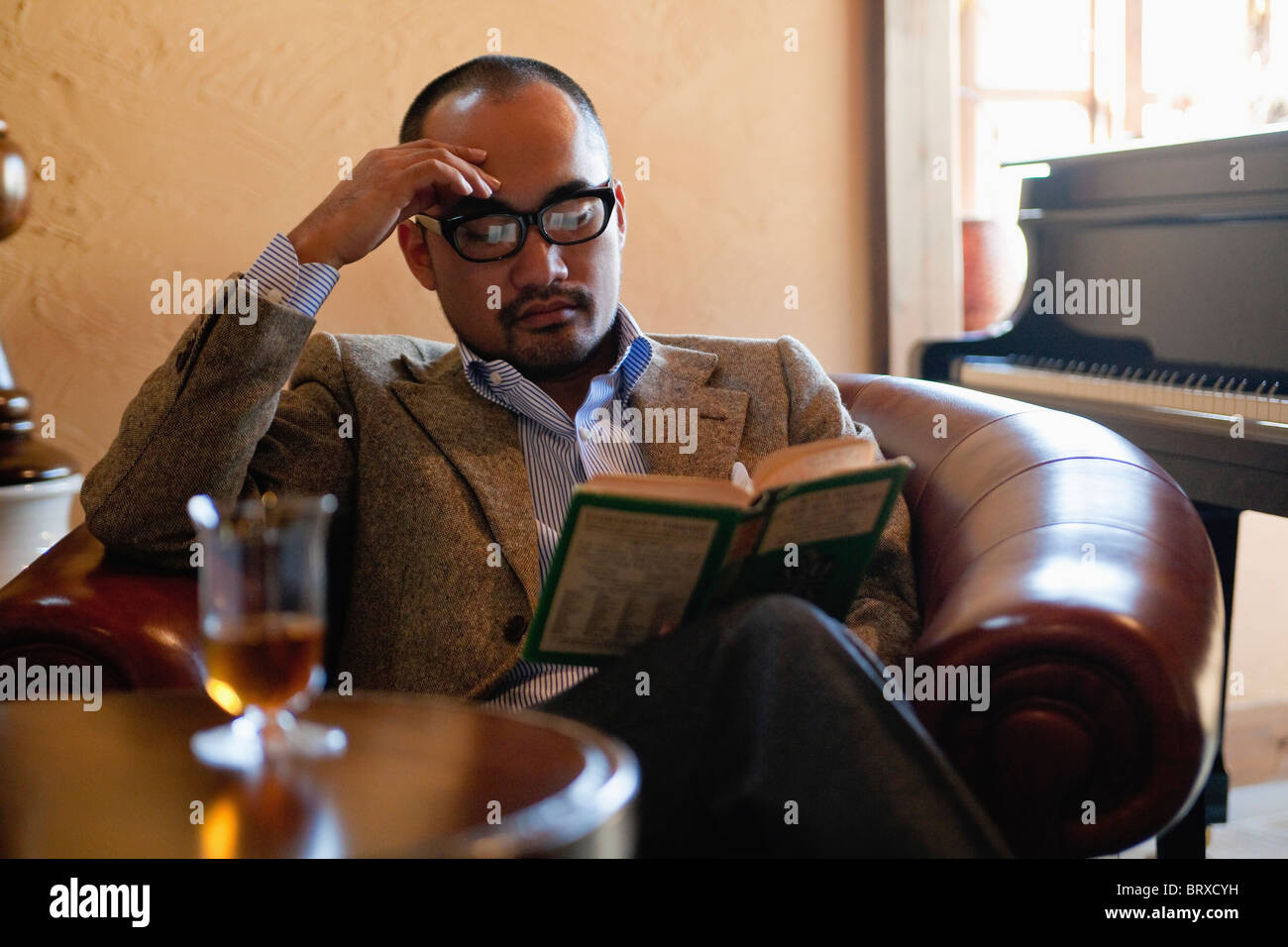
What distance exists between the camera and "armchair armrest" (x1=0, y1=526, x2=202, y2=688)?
1377 millimetres

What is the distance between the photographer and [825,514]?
1.20 m

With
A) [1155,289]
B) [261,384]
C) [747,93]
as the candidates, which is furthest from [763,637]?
[747,93]

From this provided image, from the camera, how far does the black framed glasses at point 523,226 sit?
168cm

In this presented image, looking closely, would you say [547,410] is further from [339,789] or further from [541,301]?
[339,789]

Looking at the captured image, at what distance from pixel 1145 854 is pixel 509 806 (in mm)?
2012

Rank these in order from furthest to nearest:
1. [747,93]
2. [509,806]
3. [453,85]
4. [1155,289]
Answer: [747,93], [1155,289], [453,85], [509,806]

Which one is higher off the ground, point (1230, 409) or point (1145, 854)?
point (1230, 409)

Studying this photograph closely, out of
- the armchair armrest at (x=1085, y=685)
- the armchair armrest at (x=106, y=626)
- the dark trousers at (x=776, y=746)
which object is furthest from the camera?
the armchair armrest at (x=106, y=626)

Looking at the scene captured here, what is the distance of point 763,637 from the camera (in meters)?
1.07

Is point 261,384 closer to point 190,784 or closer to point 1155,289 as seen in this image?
point 190,784

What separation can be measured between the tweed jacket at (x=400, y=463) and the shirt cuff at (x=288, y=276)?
0.15 ft

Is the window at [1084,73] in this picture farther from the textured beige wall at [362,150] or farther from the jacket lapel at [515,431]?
the jacket lapel at [515,431]

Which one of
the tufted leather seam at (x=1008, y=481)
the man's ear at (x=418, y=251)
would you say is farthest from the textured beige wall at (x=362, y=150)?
the tufted leather seam at (x=1008, y=481)

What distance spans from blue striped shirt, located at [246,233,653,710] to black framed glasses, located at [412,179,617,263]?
0.14 metres
